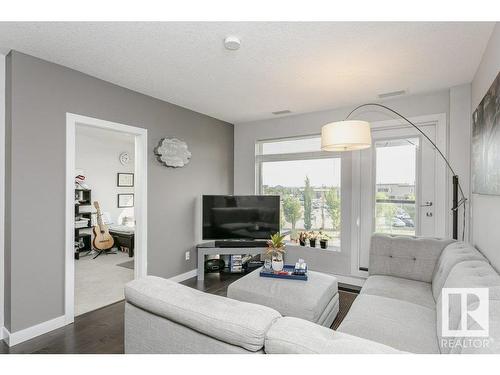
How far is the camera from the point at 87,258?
488cm

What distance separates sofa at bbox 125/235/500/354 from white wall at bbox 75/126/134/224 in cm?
494

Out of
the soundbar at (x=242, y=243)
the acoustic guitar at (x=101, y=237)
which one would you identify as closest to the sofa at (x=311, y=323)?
the soundbar at (x=242, y=243)

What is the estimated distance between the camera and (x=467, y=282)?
4.82ft

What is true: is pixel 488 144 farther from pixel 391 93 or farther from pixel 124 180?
pixel 124 180

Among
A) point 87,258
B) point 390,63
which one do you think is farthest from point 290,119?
point 87,258

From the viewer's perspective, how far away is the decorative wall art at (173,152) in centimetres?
348

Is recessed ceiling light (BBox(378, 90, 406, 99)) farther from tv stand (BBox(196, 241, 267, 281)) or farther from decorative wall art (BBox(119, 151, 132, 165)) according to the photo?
decorative wall art (BBox(119, 151, 132, 165))

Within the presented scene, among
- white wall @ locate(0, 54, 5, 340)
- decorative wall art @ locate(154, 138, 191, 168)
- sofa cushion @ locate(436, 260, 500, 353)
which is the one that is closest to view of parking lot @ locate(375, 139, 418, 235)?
sofa cushion @ locate(436, 260, 500, 353)

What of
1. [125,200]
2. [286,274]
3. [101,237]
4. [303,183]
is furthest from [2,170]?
[125,200]

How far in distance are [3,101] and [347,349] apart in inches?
122

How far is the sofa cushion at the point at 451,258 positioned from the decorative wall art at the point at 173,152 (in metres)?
3.11

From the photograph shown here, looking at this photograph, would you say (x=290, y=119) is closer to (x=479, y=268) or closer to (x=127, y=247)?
(x=479, y=268)

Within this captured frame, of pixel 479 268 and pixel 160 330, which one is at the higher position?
pixel 479 268

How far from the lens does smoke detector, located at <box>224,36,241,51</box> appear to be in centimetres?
203
